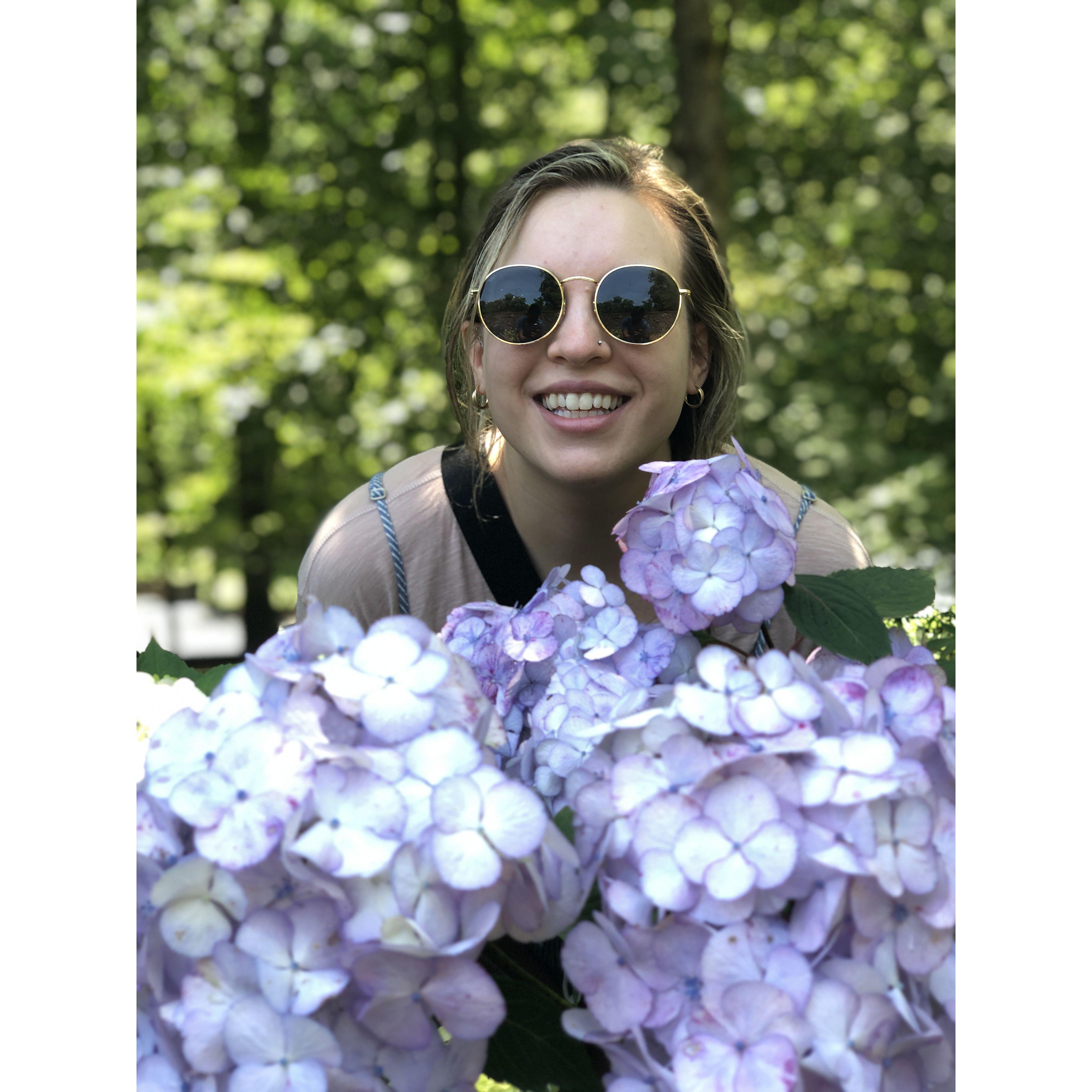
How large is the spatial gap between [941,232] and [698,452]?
18.1 ft

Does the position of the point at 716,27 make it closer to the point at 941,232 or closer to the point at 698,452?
the point at 941,232

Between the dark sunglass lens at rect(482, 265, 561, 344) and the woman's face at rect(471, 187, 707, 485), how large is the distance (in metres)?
0.01

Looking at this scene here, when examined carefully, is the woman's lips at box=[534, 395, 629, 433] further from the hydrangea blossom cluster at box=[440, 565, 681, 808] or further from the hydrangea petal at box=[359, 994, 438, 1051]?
the hydrangea petal at box=[359, 994, 438, 1051]

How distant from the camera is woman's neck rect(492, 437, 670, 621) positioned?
163 cm

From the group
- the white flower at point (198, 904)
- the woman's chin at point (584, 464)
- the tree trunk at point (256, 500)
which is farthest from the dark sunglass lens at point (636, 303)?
the tree trunk at point (256, 500)

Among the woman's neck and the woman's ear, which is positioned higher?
the woman's ear

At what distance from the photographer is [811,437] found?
20.2 ft

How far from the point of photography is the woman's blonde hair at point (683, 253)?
151 centimetres

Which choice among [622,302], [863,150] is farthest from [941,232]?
[622,302]

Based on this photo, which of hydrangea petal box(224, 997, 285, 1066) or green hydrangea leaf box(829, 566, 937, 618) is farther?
green hydrangea leaf box(829, 566, 937, 618)

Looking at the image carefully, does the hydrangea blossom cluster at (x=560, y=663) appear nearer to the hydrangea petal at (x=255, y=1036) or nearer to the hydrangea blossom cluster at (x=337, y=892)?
the hydrangea blossom cluster at (x=337, y=892)

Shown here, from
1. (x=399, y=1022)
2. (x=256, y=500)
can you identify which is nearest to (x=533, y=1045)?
(x=399, y=1022)

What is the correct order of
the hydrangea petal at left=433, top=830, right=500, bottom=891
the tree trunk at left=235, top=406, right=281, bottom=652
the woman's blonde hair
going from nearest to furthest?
the hydrangea petal at left=433, top=830, right=500, bottom=891 → the woman's blonde hair → the tree trunk at left=235, top=406, right=281, bottom=652

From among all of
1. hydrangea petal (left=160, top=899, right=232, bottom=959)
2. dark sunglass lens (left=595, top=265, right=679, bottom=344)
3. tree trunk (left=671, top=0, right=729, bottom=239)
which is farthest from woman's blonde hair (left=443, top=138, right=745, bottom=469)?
tree trunk (left=671, top=0, right=729, bottom=239)
